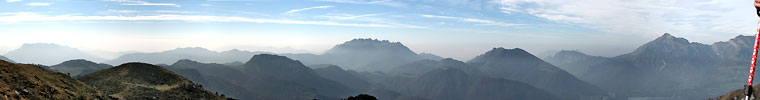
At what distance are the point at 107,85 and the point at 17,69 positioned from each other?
33634mm

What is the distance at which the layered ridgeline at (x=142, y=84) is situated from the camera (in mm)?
93062

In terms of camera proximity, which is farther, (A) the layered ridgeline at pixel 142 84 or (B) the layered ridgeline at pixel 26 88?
(A) the layered ridgeline at pixel 142 84

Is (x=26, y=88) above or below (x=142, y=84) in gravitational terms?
above

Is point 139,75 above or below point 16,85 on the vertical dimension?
below

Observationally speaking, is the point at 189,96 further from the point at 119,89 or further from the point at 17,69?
the point at 17,69

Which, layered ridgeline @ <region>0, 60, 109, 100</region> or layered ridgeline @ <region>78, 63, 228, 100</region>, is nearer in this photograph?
layered ridgeline @ <region>0, 60, 109, 100</region>

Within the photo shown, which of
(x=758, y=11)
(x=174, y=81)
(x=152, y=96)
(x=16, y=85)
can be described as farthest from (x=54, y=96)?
(x=758, y=11)

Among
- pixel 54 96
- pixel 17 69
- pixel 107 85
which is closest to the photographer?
pixel 54 96

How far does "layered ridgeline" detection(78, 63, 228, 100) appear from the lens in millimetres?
93062

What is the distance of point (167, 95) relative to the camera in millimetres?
96938

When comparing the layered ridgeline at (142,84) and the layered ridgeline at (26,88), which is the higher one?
the layered ridgeline at (26,88)

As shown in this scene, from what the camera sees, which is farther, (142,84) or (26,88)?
(142,84)

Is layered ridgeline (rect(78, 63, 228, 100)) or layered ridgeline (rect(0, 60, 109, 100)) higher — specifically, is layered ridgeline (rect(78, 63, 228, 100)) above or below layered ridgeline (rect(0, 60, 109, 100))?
below

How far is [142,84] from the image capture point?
106938 millimetres
